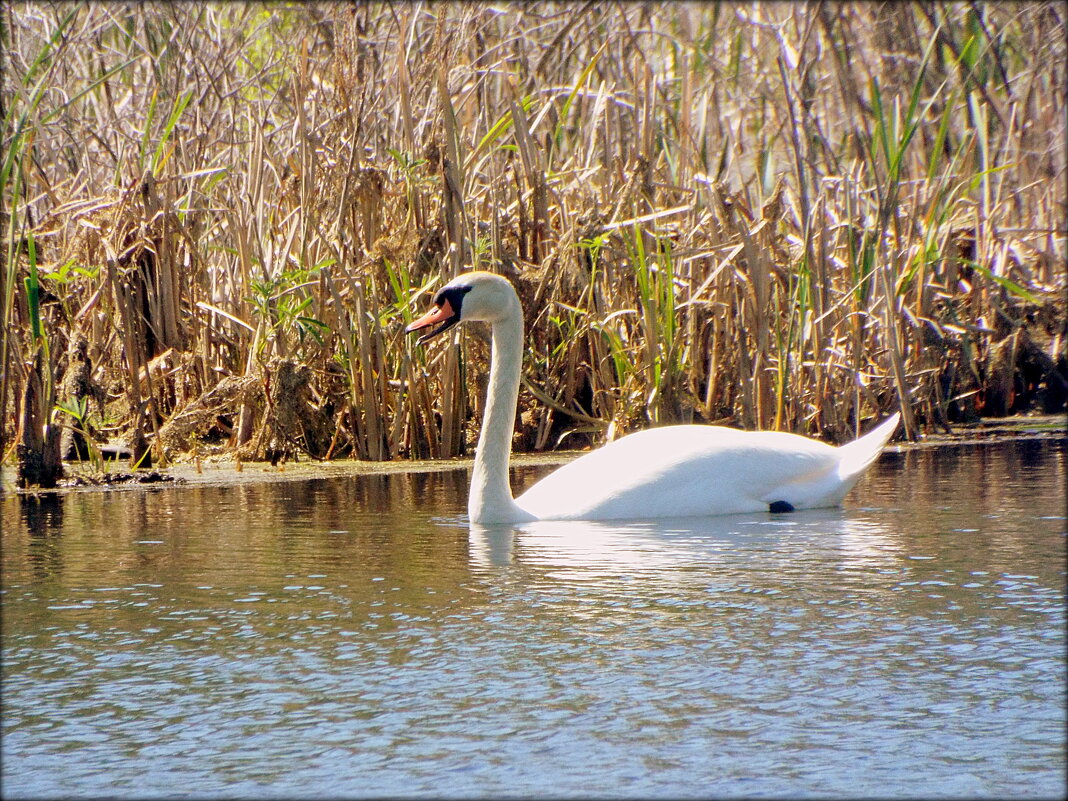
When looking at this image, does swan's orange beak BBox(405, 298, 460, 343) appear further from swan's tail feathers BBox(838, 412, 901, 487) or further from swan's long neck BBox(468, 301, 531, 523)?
swan's tail feathers BBox(838, 412, 901, 487)

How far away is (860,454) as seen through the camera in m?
6.82

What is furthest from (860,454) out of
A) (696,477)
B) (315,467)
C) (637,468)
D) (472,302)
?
(315,467)

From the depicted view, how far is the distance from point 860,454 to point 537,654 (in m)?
3.16

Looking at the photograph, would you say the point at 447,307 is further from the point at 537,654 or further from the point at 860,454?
the point at 537,654

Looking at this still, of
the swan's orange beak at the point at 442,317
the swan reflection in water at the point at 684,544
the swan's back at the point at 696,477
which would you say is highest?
the swan's orange beak at the point at 442,317

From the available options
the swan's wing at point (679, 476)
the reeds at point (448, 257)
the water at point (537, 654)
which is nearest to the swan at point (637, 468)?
the swan's wing at point (679, 476)

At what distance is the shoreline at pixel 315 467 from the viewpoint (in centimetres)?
763

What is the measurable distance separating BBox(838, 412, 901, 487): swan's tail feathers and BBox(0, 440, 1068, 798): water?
0.18 metres

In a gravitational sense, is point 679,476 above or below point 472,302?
below

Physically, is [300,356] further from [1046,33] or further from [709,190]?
[1046,33]

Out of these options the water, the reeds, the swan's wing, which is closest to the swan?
the swan's wing

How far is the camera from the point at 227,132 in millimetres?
9094

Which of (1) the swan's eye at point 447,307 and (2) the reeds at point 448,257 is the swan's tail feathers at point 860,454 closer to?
(2) the reeds at point 448,257

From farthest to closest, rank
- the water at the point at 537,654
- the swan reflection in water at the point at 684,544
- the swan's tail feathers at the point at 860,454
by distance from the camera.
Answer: the swan's tail feathers at the point at 860,454 → the swan reflection in water at the point at 684,544 → the water at the point at 537,654
